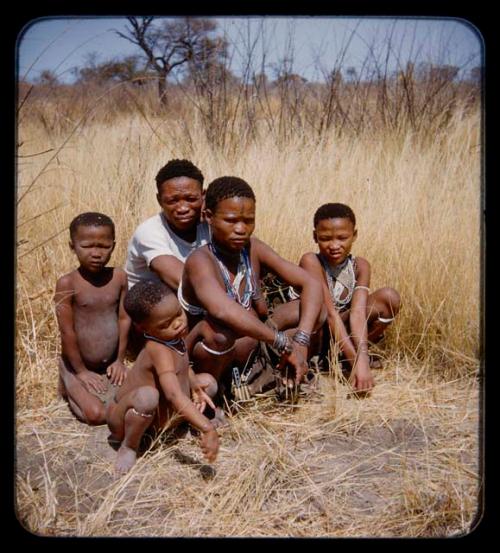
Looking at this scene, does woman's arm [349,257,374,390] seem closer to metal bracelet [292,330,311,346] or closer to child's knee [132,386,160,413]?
metal bracelet [292,330,311,346]

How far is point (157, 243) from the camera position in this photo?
309 centimetres

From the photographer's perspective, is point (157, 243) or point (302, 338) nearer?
point (302, 338)

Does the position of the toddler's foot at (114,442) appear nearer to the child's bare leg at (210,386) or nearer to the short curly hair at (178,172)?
the child's bare leg at (210,386)

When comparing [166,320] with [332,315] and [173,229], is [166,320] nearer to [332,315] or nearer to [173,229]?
[173,229]

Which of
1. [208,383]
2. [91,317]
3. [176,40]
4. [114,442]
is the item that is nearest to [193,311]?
[208,383]

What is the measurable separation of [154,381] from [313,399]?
0.86 meters

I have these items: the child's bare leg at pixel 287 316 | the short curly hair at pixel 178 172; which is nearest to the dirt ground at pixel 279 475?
the child's bare leg at pixel 287 316

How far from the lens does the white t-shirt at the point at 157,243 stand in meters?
3.09

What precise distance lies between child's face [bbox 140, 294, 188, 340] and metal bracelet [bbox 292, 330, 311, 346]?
0.65 meters

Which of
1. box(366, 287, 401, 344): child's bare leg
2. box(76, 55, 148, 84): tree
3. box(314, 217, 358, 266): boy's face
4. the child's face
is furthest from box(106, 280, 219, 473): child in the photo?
box(76, 55, 148, 84): tree

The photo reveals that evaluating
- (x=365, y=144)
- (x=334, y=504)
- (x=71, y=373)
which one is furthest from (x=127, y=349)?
(x=365, y=144)

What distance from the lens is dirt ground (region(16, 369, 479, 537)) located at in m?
2.21

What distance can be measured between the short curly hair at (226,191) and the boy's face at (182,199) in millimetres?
278

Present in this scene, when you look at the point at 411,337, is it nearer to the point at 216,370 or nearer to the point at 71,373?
the point at 216,370
